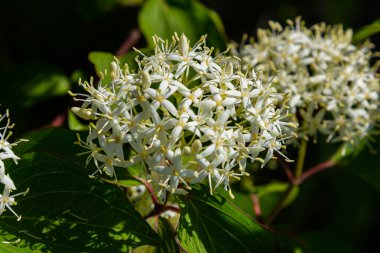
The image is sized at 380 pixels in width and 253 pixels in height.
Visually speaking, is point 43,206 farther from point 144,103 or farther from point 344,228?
point 344,228

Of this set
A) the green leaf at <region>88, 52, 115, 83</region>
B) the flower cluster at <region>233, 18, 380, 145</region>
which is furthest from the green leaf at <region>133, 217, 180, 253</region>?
the flower cluster at <region>233, 18, 380, 145</region>

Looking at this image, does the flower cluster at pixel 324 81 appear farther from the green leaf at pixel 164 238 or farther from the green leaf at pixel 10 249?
the green leaf at pixel 10 249

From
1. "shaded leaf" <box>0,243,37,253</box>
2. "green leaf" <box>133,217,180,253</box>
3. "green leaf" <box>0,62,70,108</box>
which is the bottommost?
"green leaf" <box>133,217,180,253</box>

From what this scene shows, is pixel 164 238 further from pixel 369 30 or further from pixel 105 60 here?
pixel 369 30

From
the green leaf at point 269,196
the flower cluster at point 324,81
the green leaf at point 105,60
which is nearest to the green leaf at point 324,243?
the green leaf at point 269,196

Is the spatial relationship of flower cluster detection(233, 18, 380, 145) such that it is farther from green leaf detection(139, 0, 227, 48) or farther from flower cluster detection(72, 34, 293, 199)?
flower cluster detection(72, 34, 293, 199)

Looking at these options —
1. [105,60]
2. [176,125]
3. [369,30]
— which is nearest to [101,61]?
[105,60]

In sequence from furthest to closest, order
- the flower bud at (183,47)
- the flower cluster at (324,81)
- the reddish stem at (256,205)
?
→ 1. the reddish stem at (256,205)
2. the flower cluster at (324,81)
3. the flower bud at (183,47)
